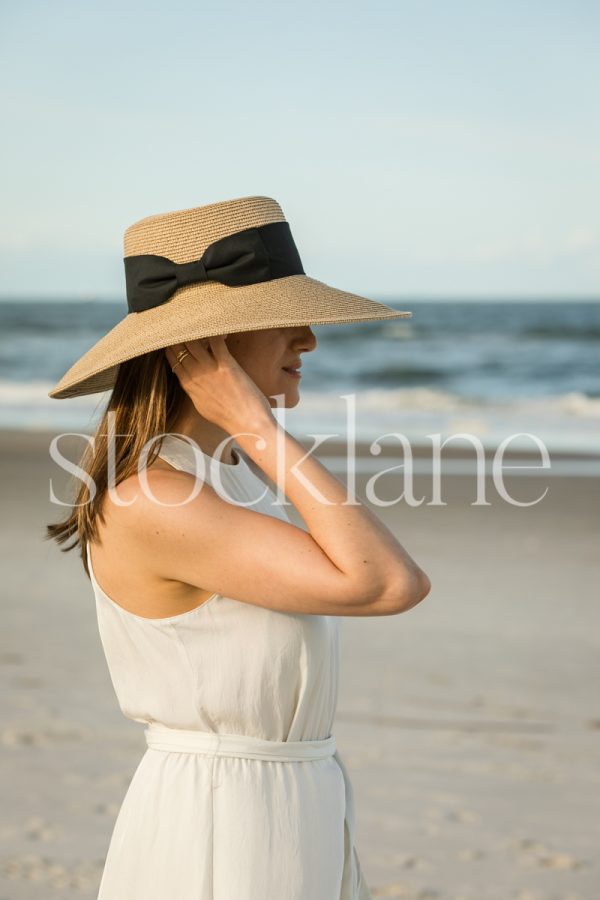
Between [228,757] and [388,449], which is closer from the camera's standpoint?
[228,757]

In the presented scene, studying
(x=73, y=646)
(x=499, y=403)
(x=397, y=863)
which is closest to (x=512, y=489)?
(x=73, y=646)

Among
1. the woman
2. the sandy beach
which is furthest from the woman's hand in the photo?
the sandy beach

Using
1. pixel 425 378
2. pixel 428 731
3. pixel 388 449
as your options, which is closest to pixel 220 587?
pixel 428 731

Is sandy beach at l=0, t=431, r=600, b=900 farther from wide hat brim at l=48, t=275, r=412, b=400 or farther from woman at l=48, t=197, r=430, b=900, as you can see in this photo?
wide hat brim at l=48, t=275, r=412, b=400

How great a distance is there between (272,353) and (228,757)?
620mm

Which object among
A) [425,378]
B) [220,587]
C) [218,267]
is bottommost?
[220,587]

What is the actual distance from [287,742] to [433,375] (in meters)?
25.8

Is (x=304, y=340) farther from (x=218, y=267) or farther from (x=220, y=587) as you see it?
(x=220, y=587)

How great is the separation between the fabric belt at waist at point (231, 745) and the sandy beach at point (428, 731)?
1.88 m

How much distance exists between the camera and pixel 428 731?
15.5 ft

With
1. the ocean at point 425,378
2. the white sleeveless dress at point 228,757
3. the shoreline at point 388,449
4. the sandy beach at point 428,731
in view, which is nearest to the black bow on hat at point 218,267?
the white sleeveless dress at point 228,757

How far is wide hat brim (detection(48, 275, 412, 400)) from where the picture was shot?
181cm

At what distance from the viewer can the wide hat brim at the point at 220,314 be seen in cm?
181

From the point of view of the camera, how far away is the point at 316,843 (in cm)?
181
